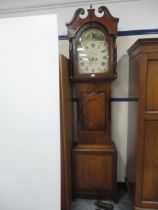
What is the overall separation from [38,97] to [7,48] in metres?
0.44

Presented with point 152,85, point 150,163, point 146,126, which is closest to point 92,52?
point 152,85

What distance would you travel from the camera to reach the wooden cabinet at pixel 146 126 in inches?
58.0

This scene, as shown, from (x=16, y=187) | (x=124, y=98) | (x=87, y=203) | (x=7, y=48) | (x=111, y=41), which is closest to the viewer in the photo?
(x=7, y=48)

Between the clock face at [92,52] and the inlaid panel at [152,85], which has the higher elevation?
the clock face at [92,52]

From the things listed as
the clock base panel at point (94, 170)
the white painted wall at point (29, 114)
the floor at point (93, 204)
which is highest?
the white painted wall at point (29, 114)

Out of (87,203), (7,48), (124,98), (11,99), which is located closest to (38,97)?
(11,99)

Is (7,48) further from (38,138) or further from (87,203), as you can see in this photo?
(87,203)

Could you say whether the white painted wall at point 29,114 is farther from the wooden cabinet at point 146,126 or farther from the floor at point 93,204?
the wooden cabinet at point 146,126

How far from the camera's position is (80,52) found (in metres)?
1.87

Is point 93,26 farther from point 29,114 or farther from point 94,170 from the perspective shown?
point 94,170

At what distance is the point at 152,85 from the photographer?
1495 millimetres

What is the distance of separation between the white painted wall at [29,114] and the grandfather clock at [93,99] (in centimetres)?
54

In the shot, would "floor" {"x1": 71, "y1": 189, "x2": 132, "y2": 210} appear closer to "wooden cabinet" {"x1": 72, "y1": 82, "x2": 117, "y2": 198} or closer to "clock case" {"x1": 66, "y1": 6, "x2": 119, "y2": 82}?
"wooden cabinet" {"x1": 72, "y1": 82, "x2": 117, "y2": 198}

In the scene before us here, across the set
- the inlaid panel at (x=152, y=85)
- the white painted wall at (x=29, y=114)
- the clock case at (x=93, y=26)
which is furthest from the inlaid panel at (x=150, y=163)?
the white painted wall at (x=29, y=114)
